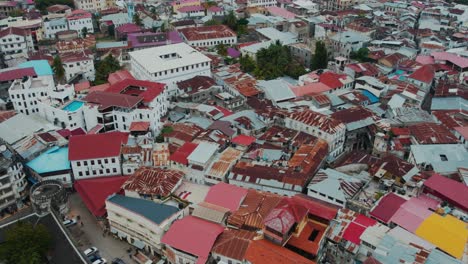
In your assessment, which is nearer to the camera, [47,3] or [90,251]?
[90,251]

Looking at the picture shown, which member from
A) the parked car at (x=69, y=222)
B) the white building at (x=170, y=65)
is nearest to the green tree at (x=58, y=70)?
the white building at (x=170, y=65)

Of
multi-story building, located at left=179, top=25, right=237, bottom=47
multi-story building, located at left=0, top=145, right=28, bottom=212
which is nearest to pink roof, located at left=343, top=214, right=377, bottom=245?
multi-story building, located at left=0, top=145, right=28, bottom=212

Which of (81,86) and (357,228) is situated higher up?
(81,86)

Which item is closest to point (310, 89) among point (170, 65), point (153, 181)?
point (170, 65)

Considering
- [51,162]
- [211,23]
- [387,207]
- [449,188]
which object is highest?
[211,23]

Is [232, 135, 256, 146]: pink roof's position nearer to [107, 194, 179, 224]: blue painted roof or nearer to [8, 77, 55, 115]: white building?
[107, 194, 179, 224]: blue painted roof

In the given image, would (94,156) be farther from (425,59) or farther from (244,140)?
(425,59)

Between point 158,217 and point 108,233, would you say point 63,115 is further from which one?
point 158,217

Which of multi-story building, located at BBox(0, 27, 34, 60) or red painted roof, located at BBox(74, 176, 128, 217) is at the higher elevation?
multi-story building, located at BBox(0, 27, 34, 60)
